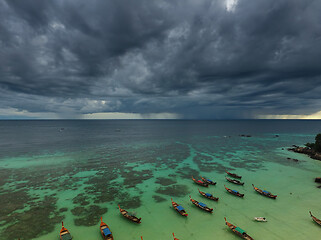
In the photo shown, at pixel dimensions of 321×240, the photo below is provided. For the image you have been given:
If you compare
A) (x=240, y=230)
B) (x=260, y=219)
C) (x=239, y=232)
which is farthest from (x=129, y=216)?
(x=260, y=219)

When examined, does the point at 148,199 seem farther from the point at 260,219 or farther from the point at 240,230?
the point at 260,219

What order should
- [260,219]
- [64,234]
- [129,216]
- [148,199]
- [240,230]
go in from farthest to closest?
[148,199], [129,216], [260,219], [240,230], [64,234]

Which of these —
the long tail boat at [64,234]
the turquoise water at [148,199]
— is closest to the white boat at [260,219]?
the turquoise water at [148,199]

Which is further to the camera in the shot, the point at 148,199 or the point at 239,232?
the point at 148,199

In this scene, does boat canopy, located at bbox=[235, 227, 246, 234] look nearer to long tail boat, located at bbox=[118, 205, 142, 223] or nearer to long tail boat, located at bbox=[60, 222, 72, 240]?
long tail boat, located at bbox=[118, 205, 142, 223]

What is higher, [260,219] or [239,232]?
[239,232]

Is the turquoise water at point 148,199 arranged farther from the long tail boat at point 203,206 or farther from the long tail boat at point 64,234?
the long tail boat at point 64,234

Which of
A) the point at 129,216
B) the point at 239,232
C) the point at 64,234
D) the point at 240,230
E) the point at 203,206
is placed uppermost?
the point at 203,206

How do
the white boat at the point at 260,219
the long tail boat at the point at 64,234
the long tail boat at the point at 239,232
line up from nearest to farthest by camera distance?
the long tail boat at the point at 64,234, the long tail boat at the point at 239,232, the white boat at the point at 260,219

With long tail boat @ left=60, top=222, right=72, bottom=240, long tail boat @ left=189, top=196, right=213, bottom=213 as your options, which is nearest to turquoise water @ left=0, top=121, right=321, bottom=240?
long tail boat @ left=189, top=196, right=213, bottom=213

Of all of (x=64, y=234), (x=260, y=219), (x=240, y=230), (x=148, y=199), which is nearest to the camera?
(x=64, y=234)

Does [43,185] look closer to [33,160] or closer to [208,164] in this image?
[33,160]

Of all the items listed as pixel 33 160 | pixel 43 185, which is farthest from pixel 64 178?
pixel 33 160
